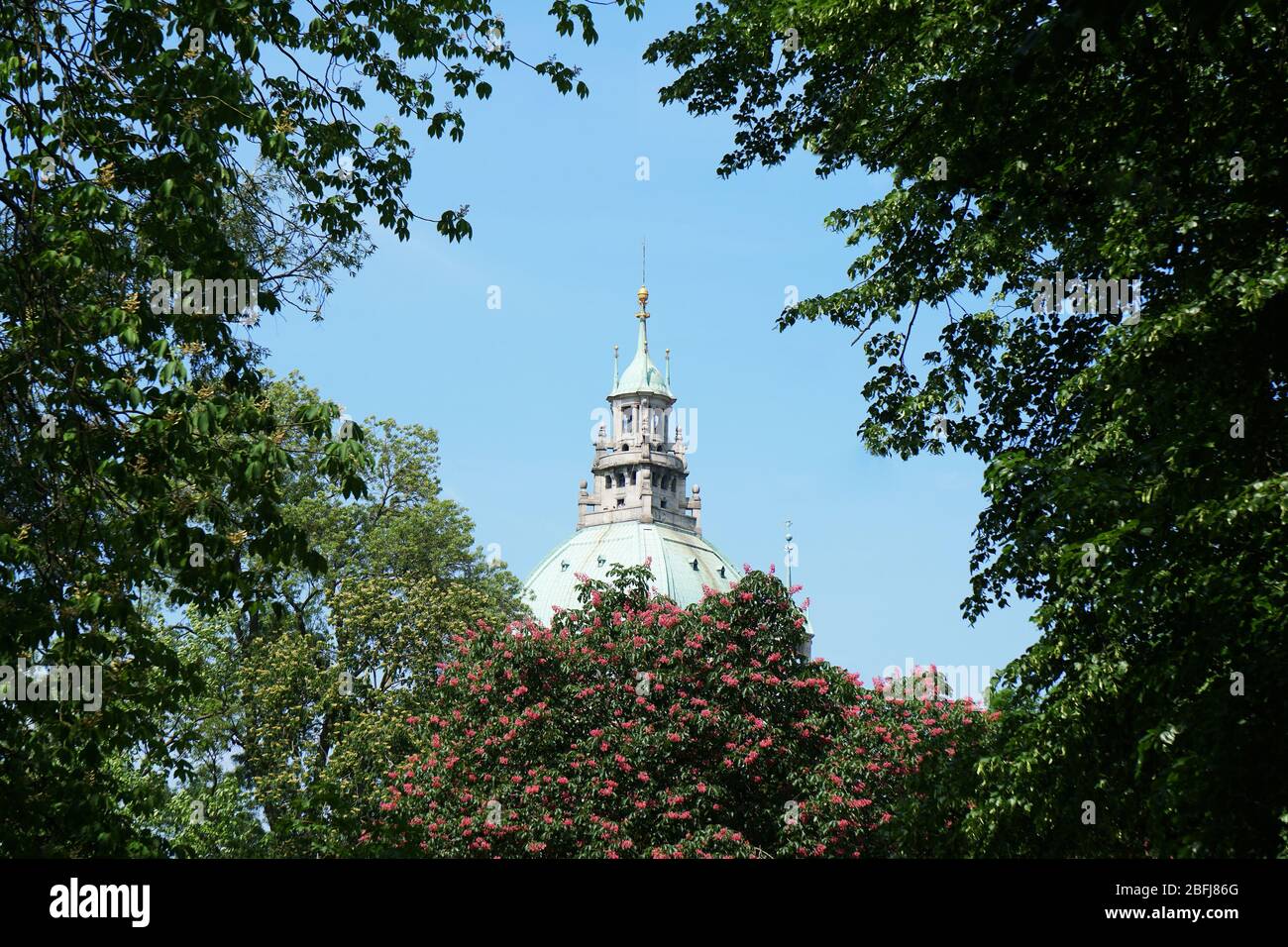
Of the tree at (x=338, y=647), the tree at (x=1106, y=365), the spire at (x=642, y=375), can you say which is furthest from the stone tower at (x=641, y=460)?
the tree at (x=1106, y=365)

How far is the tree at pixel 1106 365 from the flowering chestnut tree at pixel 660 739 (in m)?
12.2

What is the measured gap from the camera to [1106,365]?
14742 mm

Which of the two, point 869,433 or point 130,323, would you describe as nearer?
point 130,323

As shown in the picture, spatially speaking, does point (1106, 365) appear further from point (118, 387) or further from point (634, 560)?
point (634, 560)

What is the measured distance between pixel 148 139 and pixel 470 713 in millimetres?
23674

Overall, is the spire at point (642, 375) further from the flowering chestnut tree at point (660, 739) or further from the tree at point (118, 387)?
the tree at point (118, 387)

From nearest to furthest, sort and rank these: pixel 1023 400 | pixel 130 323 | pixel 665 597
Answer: pixel 130 323 → pixel 1023 400 → pixel 665 597

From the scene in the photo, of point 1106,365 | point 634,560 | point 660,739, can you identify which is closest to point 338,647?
point 660,739

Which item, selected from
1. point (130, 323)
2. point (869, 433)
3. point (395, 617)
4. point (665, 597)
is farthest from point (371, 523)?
point (130, 323)

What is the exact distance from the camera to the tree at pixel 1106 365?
511 inches

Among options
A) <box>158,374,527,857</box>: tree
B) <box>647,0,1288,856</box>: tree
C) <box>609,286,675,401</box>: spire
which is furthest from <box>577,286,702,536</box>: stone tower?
<box>647,0,1288,856</box>: tree
